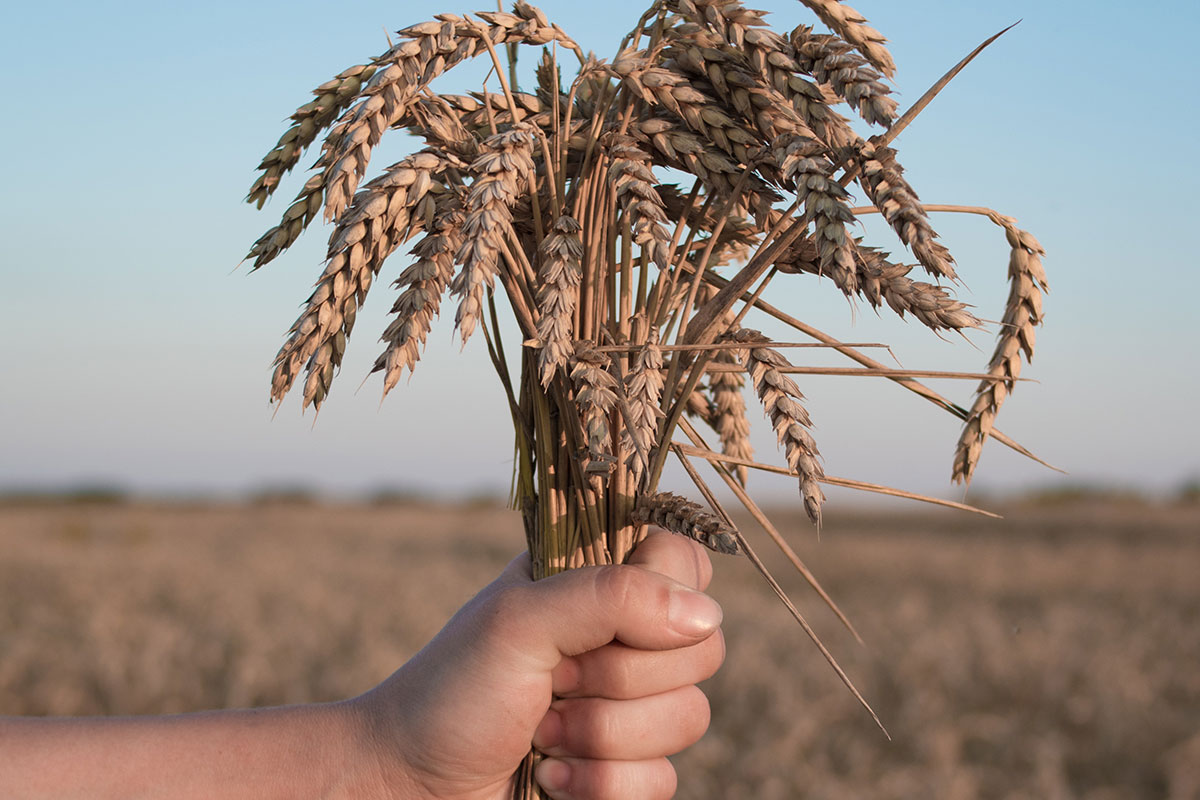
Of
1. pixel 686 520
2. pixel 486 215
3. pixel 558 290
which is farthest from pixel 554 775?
pixel 486 215

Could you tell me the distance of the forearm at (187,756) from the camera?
62.4 inches

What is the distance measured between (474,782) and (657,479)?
0.61m

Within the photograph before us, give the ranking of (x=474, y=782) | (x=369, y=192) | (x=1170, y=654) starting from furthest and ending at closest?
(x=1170, y=654), (x=474, y=782), (x=369, y=192)

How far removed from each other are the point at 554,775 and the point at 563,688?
0.15 meters

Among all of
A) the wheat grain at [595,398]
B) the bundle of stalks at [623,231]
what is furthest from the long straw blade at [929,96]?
the wheat grain at [595,398]

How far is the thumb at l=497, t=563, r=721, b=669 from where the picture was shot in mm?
1369

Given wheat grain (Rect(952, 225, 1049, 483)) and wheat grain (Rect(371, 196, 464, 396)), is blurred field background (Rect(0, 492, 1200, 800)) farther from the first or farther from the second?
wheat grain (Rect(371, 196, 464, 396))

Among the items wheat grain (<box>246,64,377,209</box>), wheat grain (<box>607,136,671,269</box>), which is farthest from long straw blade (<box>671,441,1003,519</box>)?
wheat grain (<box>246,64,377,209</box>)

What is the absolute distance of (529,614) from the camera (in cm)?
140

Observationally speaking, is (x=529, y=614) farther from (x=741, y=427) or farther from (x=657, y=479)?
(x=741, y=427)

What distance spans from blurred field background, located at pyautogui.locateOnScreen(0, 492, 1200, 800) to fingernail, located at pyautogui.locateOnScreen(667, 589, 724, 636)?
86cm

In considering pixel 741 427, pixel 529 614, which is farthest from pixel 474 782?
pixel 741 427

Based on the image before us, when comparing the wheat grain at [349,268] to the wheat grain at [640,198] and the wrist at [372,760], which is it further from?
the wrist at [372,760]

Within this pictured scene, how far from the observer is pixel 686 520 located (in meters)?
1.28
